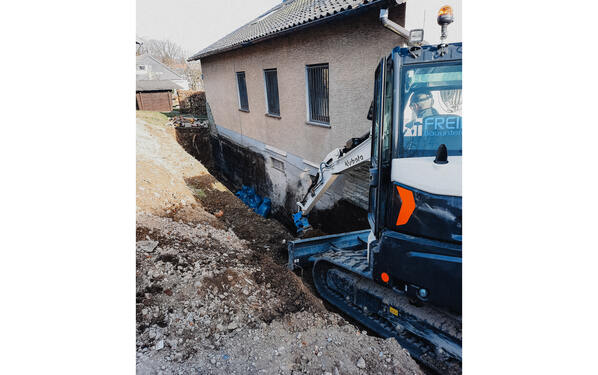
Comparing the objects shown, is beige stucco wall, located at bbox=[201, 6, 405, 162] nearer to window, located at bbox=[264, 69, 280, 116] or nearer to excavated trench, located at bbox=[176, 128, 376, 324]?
window, located at bbox=[264, 69, 280, 116]

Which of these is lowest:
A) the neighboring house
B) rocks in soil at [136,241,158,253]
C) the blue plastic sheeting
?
the blue plastic sheeting

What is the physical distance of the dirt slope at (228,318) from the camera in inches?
97.1

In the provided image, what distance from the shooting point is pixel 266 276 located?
404 cm

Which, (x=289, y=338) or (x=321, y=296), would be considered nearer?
(x=289, y=338)

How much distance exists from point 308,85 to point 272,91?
1791mm

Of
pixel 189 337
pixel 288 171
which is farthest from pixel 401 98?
pixel 288 171

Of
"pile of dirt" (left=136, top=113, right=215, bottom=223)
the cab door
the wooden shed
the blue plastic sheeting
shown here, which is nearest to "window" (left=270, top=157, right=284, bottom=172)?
the blue plastic sheeting

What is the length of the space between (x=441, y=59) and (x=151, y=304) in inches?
134

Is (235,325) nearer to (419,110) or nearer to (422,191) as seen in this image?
(422,191)

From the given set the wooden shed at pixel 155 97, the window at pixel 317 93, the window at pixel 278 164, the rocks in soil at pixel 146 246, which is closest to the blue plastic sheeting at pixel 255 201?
the window at pixel 278 164

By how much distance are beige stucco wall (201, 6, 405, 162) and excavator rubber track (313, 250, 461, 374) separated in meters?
2.46

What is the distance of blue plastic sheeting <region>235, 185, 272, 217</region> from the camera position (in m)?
8.89
